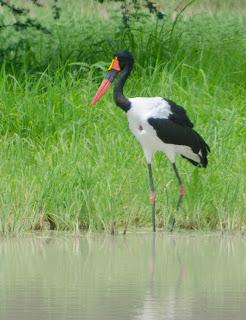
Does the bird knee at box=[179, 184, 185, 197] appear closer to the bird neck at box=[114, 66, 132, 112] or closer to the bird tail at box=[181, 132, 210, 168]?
the bird tail at box=[181, 132, 210, 168]

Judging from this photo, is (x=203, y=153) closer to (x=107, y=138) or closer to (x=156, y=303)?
(x=107, y=138)

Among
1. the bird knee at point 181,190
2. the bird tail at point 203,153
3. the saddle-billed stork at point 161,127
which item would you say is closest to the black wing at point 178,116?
the saddle-billed stork at point 161,127

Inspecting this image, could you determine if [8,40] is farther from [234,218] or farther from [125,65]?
[234,218]

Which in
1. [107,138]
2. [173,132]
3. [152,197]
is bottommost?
[152,197]

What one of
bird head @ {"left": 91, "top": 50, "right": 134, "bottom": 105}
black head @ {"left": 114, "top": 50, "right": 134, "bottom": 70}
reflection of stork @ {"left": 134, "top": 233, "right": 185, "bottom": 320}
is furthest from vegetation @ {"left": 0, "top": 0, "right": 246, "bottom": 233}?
reflection of stork @ {"left": 134, "top": 233, "right": 185, "bottom": 320}

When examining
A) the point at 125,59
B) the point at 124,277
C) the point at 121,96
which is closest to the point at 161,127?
the point at 121,96

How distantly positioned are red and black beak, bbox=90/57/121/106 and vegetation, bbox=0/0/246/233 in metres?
0.25

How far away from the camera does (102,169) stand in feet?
27.0

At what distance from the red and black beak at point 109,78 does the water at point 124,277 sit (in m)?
1.84

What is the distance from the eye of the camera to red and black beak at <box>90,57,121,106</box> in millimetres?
9219

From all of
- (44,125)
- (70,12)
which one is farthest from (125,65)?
(70,12)

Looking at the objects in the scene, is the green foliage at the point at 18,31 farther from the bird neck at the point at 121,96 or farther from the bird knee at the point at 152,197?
the bird knee at the point at 152,197

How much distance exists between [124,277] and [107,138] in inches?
124

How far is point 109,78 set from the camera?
365 inches
